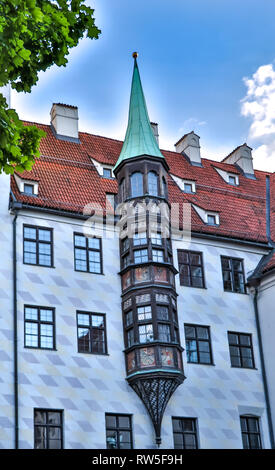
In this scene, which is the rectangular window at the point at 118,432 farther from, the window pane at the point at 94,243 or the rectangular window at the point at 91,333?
the window pane at the point at 94,243

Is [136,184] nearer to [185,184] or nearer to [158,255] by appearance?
[158,255]

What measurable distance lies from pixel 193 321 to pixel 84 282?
4142 mm

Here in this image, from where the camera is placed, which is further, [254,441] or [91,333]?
[254,441]

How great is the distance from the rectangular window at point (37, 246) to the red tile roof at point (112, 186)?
927 mm

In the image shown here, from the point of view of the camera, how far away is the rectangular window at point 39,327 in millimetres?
24828

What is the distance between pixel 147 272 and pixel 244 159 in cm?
1201

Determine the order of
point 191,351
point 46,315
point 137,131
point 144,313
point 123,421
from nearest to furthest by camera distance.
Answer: point 123,421
point 46,315
point 144,313
point 191,351
point 137,131

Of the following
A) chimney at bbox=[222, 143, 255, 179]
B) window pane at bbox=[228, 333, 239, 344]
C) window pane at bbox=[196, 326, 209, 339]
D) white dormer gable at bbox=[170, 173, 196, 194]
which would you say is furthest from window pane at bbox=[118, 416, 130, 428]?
chimney at bbox=[222, 143, 255, 179]

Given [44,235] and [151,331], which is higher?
[44,235]

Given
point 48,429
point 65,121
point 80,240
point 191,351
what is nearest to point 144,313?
→ point 191,351

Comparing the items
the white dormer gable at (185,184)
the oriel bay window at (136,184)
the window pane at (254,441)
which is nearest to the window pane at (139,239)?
the oriel bay window at (136,184)

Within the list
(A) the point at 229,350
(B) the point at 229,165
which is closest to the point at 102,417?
(A) the point at 229,350

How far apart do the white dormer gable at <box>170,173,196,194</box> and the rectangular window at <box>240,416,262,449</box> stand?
955cm

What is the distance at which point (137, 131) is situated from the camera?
29109 mm
